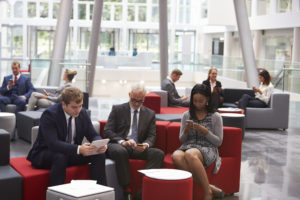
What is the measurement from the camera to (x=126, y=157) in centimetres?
573

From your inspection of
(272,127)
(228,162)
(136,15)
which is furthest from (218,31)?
(228,162)

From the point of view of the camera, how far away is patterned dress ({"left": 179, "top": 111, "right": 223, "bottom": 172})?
588cm

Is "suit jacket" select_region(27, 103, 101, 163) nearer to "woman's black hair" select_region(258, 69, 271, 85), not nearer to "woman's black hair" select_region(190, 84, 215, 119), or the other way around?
"woman's black hair" select_region(190, 84, 215, 119)

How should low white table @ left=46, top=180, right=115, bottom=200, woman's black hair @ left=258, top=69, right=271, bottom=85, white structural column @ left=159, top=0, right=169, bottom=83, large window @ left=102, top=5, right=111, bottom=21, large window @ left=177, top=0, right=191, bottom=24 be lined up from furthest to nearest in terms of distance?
1. large window @ left=177, top=0, right=191, bottom=24
2. large window @ left=102, top=5, right=111, bottom=21
3. white structural column @ left=159, top=0, right=169, bottom=83
4. woman's black hair @ left=258, top=69, right=271, bottom=85
5. low white table @ left=46, top=180, right=115, bottom=200

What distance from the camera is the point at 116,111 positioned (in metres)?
6.16

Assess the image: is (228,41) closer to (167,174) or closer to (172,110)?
(172,110)

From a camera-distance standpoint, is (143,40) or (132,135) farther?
(143,40)

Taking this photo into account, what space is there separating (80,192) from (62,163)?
3.22ft

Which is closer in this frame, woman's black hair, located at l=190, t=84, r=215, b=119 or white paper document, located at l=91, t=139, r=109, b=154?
white paper document, located at l=91, t=139, r=109, b=154

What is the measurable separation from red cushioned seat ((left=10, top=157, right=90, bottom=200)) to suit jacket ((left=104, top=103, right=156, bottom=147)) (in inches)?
32.7

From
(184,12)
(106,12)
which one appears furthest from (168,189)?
(184,12)

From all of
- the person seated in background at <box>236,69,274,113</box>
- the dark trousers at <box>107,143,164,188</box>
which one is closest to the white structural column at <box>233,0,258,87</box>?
the person seated in background at <box>236,69,274,113</box>

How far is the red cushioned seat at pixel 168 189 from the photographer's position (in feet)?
15.6

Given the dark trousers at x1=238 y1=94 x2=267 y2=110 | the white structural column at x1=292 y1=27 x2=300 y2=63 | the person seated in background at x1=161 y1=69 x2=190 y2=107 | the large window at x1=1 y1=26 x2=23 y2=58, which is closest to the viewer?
the person seated in background at x1=161 y1=69 x2=190 y2=107
